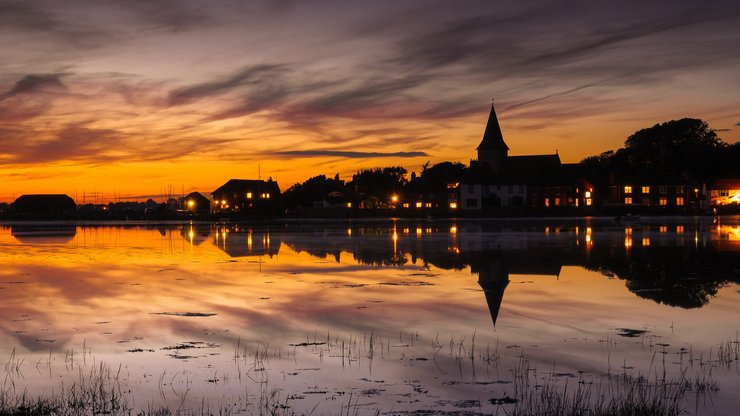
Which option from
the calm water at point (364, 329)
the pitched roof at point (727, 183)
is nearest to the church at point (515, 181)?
the pitched roof at point (727, 183)

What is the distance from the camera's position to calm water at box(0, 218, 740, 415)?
11.2 meters

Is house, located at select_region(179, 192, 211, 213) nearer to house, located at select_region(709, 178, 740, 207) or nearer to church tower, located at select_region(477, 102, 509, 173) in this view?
church tower, located at select_region(477, 102, 509, 173)

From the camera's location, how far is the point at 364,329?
15.9 metres

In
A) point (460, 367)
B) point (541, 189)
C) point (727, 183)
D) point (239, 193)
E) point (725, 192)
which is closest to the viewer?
point (460, 367)

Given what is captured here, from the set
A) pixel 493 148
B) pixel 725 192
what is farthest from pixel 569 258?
pixel 725 192

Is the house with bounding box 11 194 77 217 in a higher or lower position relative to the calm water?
higher

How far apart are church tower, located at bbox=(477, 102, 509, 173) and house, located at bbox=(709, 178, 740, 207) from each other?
44.1 meters

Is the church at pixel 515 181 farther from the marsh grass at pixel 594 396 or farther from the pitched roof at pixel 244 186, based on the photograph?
the marsh grass at pixel 594 396

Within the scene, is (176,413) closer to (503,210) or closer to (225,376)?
(225,376)

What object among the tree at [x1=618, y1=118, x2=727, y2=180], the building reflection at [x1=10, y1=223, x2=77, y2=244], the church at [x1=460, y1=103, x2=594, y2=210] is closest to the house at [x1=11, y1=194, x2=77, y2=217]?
the church at [x1=460, y1=103, x2=594, y2=210]

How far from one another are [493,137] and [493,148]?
3.03 metres

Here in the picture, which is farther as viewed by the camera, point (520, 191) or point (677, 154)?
point (677, 154)

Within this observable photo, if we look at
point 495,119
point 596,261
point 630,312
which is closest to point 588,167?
point 495,119

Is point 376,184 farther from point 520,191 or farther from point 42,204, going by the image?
point 42,204
